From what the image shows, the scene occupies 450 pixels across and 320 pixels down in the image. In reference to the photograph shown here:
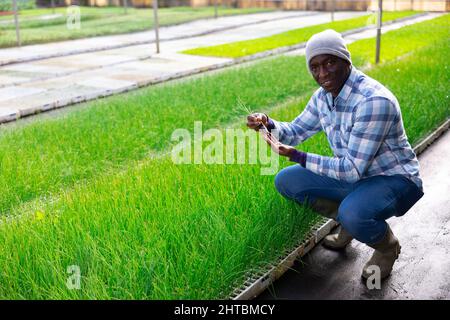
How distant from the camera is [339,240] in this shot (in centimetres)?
428

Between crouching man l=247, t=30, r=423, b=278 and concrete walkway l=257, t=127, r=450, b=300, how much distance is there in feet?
0.52

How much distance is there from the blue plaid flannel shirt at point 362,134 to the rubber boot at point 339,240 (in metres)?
0.58

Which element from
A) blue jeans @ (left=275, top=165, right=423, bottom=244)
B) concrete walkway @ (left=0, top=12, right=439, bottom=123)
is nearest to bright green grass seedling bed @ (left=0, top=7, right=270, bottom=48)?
concrete walkway @ (left=0, top=12, right=439, bottom=123)

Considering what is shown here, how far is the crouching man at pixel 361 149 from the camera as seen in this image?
3537 millimetres

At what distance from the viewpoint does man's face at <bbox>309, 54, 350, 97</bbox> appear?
11.8ft

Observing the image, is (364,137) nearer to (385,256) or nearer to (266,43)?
(385,256)

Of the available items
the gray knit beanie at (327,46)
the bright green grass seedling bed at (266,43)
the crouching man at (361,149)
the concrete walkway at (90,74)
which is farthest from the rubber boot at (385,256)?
the bright green grass seedling bed at (266,43)

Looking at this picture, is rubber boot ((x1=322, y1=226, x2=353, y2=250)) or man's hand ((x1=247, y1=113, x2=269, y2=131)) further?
rubber boot ((x1=322, y1=226, x2=353, y2=250))

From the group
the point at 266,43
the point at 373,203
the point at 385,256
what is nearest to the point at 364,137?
the point at 373,203

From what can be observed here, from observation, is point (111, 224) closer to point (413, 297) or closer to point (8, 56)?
point (413, 297)

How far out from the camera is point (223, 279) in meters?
3.46

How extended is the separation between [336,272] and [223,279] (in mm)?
885

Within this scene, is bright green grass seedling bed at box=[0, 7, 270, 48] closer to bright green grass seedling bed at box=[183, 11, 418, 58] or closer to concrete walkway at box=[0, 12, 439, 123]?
concrete walkway at box=[0, 12, 439, 123]
